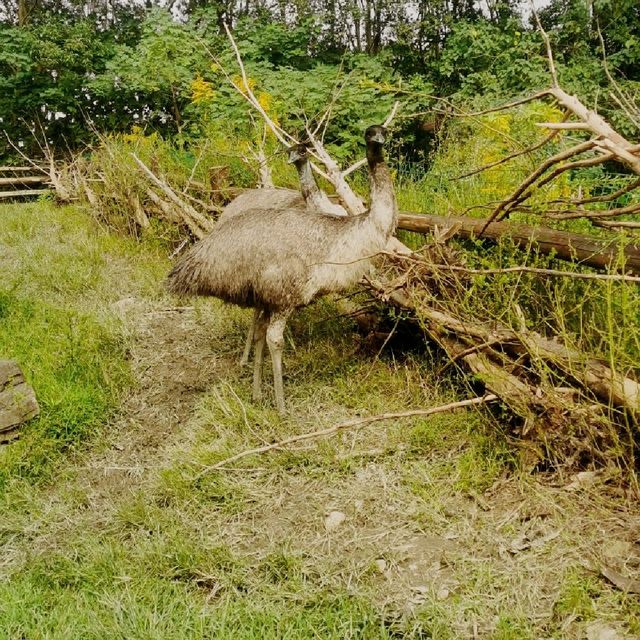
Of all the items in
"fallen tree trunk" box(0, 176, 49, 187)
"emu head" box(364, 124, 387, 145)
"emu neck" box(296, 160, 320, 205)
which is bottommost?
"emu neck" box(296, 160, 320, 205)

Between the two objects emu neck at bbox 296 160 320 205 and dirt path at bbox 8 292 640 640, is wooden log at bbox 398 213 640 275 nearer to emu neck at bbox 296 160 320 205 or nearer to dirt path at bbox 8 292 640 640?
emu neck at bbox 296 160 320 205

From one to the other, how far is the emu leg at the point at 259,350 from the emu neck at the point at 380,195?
3.65 ft

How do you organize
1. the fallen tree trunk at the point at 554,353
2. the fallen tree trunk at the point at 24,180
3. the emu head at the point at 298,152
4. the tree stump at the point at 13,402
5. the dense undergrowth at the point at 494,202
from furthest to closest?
1. the fallen tree trunk at the point at 24,180
2. the emu head at the point at 298,152
3. the tree stump at the point at 13,402
4. the dense undergrowth at the point at 494,202
5. the fallen tree trunk at the point at 554,353

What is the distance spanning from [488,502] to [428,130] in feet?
29.9

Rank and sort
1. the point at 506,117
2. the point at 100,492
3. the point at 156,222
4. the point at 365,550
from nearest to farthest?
1. the point at 365,550
2. the point at 100,492
3. the point at 506,117
4. the point at 156,222

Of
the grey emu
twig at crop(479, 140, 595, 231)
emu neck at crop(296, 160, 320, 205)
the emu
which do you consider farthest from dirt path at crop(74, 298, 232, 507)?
twig at crop(479, 140, 595, 231)

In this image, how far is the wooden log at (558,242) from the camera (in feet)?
11.8

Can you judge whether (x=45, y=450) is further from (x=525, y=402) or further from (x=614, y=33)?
(x=614, y=33)

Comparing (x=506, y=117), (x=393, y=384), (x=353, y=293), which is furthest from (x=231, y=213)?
(x=506, y=117)

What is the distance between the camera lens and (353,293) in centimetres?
500

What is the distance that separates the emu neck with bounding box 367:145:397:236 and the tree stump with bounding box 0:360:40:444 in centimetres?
246

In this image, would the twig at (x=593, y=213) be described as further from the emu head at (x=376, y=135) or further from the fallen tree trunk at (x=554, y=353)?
the emu head at (x=376, y=135)

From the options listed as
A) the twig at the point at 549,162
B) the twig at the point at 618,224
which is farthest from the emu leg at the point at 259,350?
the twig at the point at 618,224

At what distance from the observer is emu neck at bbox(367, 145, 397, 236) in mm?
3939
